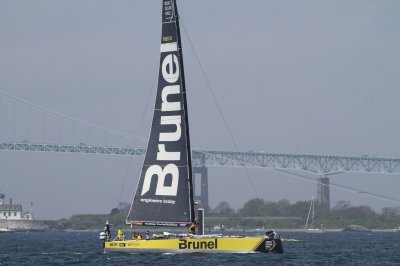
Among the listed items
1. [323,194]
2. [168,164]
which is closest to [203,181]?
[323,194]

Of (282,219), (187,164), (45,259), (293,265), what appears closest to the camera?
(293,265)

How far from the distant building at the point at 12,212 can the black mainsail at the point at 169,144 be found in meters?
87.3

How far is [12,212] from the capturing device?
118 m

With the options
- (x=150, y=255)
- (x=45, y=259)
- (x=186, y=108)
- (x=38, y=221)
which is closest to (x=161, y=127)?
(x=186, y=108)

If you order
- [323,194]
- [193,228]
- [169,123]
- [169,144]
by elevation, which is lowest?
[193,228]

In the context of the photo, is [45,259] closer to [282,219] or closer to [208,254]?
[208,254]

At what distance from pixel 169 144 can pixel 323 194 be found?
8222 cm

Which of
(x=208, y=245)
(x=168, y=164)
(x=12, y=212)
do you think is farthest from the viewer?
(x=12, y=212)

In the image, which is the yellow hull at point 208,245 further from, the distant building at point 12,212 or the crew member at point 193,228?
the distant building at point 12,212

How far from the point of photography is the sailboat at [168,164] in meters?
30.5

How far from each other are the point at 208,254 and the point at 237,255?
131 centimetres

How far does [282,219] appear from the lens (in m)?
102

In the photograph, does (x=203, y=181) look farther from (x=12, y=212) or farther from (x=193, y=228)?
(x=193, y=228)

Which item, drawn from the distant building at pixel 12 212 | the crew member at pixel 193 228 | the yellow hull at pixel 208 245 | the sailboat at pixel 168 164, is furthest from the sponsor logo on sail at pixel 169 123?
the distant building at pixel 12 212
